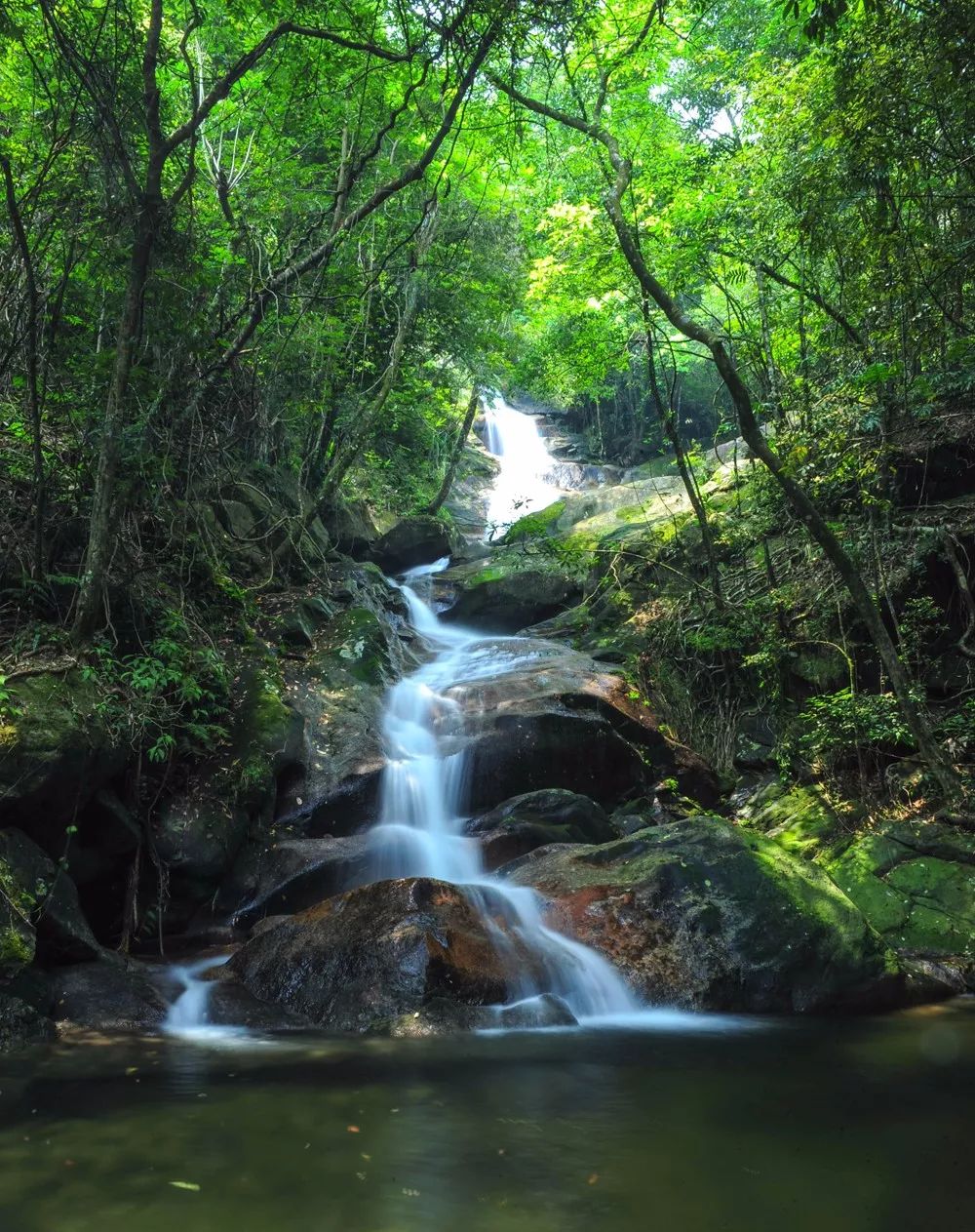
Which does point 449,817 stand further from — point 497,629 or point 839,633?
point 497,629

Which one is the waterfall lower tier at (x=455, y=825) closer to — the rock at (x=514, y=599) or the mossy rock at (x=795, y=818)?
the rock at (x=514, y=599)

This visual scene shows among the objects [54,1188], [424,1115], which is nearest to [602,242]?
[424,1115]

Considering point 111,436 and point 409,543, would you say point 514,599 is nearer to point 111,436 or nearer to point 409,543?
point 409,543

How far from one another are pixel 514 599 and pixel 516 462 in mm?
13077

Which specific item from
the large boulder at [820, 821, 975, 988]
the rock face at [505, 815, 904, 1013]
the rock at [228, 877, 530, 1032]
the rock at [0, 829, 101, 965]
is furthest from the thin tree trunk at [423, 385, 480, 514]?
the rock at [0, 829, 101, 965]

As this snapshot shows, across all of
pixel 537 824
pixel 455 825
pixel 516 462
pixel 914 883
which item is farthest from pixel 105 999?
pixel 516 462

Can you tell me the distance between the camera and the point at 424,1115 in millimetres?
3760

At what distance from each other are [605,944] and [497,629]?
8888 millimetres

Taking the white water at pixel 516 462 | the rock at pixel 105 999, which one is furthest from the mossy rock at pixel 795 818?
the white water at pixel 516 462

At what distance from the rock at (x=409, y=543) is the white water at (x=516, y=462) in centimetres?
533

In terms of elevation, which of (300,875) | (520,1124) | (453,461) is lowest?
(520,1124)

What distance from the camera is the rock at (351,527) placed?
612 inches

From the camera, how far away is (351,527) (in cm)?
1623

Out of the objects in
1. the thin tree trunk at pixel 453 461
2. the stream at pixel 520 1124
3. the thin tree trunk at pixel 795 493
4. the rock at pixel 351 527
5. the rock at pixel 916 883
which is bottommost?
the stream at pixel 520 1124
